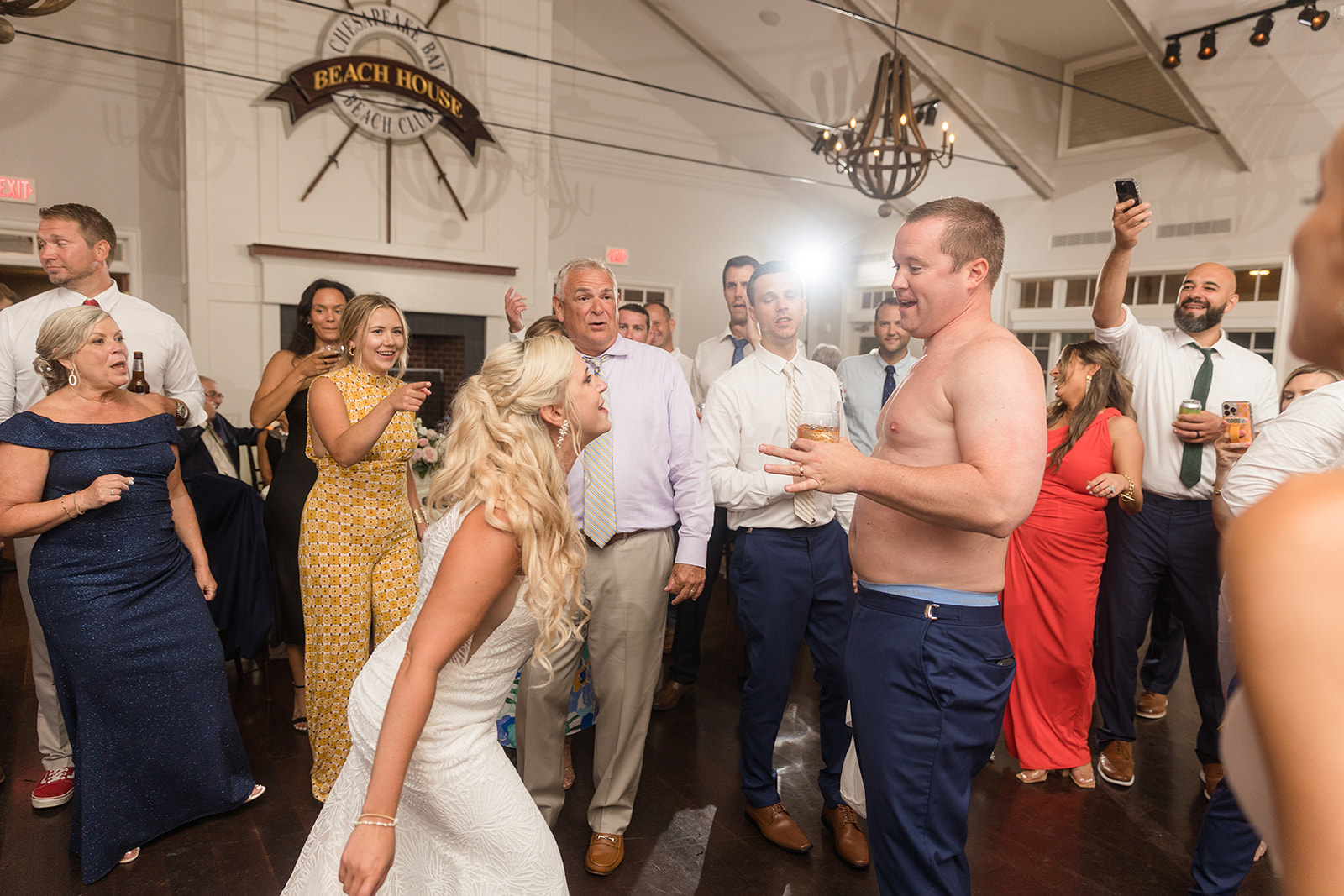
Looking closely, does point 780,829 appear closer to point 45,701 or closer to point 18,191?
point 45,701

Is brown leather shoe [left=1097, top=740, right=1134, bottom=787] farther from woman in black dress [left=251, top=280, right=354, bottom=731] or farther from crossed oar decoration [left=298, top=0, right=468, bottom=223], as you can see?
crossed oar decoration [left=298, top=0, right=468, bottom=223]

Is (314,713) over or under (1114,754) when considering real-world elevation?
over

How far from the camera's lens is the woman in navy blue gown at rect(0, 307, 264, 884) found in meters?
2.12

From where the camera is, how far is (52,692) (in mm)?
2623

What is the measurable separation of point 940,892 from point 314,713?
1957 millimetres

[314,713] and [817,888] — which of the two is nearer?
[817,888]

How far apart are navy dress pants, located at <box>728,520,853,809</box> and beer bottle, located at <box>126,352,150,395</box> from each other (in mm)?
2125

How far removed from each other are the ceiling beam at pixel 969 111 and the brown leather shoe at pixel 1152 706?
19.3 feet

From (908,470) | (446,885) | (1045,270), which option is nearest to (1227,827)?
(908,470)

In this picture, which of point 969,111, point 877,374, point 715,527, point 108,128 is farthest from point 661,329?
point 108,128

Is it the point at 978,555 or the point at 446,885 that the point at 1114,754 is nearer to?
the point at 978,555

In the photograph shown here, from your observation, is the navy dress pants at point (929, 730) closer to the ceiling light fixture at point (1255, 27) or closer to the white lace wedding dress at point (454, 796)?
the white lace wedding dress at point (454, 796)

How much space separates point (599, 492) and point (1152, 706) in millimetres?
2896

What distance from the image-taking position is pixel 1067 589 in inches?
117
